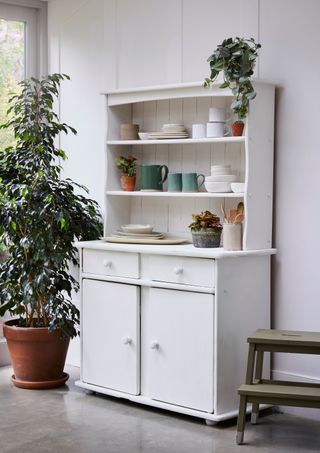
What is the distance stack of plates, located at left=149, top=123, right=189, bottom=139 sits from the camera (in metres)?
4.84

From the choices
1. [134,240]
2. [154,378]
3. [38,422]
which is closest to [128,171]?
[134,240]

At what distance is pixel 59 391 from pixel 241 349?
1.29 meters

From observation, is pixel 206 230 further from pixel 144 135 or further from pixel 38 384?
pixel 38 384

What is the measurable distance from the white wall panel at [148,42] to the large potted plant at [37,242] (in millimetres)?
493

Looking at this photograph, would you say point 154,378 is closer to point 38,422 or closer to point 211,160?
point 38,422

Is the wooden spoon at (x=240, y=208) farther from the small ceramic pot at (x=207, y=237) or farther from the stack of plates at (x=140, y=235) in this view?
the stack of plates at (x=140, y=235)

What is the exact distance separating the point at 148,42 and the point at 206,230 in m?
1.40

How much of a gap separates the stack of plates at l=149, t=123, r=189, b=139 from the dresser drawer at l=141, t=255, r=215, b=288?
76cm

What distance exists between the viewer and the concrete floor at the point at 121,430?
3977 millimetres

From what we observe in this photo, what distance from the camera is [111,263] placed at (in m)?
4.82

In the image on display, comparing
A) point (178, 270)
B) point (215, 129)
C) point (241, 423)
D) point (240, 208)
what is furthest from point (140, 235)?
point (241, 423)

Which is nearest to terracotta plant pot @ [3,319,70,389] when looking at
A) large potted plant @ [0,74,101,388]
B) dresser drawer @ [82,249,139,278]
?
large potted plant @ [0,74,101,388]

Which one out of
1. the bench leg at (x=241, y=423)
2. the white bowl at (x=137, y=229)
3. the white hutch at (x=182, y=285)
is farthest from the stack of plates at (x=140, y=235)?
the bench leg at (x=241, y=423)

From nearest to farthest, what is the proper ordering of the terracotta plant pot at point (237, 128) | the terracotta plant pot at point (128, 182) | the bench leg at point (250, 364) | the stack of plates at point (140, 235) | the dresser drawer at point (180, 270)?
1. the bench leg at point (250, 364)
2. the dresser drawer at point (180, 270)
3. the terracotta plant pot at point (237, 128)
4. the stack of plates at point (140, 235)
5. the terracotta plant pot at point (128, 182)
